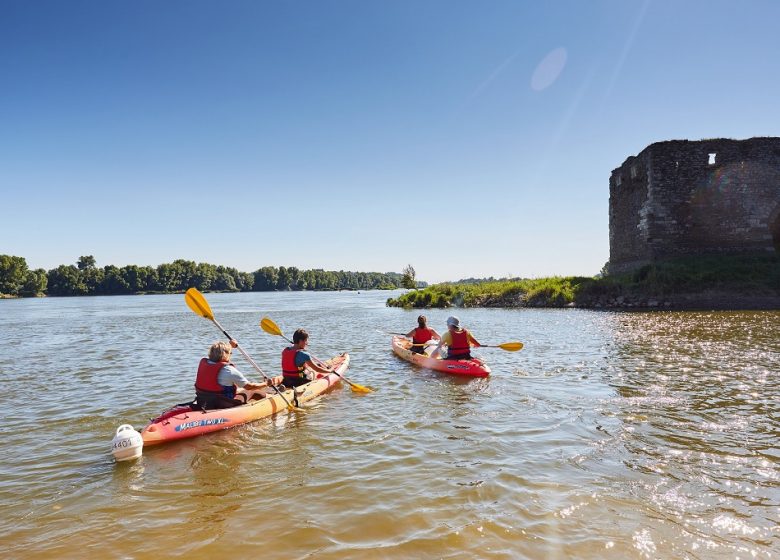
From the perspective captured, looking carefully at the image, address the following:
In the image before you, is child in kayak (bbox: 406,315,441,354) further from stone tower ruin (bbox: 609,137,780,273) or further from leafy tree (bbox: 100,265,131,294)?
leafy tree (bbox: 100,265,131,294)

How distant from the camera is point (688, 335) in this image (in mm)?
14156

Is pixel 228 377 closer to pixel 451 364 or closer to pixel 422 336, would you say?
pixel 451 364

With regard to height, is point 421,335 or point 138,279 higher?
point 138,279

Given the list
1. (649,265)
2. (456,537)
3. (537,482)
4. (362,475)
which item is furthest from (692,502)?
(649,265)

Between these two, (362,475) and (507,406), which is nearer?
(362,475)

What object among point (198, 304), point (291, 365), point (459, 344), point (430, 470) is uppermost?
point (198, 304)

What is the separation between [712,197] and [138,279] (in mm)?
113345

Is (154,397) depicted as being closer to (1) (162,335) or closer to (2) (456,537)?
(2) (456,537)

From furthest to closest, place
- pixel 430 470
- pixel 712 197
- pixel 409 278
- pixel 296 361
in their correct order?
pixel 409 278
pixel 712 197
pixel 296 361
pixel 430 470

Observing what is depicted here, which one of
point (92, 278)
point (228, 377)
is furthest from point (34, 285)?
point (228, 377)

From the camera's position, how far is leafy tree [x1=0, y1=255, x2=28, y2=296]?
88694 mm

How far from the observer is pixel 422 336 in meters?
13.0

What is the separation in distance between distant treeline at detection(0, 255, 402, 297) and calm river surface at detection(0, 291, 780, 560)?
104169mm

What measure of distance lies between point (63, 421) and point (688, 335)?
1575 centimetres
